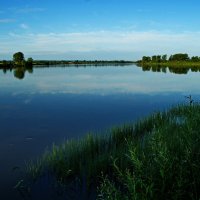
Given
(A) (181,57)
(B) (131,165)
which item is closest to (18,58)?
(A) (181,57)

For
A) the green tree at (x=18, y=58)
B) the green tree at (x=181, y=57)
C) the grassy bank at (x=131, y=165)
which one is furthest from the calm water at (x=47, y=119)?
the green tree at (x=181, y=57)

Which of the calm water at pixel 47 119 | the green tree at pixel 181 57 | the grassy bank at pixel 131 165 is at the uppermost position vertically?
the green tree at pixel 181 57

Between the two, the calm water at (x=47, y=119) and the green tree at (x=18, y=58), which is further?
the green tree at (x=18, y=58)

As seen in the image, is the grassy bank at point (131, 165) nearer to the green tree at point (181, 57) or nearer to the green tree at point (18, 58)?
the green tree at point (18, 58)

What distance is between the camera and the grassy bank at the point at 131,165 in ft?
19.2

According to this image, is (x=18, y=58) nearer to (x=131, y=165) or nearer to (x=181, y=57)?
(x=181, y=57)

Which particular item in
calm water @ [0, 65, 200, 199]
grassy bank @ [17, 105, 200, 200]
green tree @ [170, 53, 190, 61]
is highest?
green tree @ [170, 53, 190, 61]

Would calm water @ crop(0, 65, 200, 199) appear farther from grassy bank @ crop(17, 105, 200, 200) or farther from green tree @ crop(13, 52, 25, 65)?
green tree @ crop(13, 52, 25, 65)

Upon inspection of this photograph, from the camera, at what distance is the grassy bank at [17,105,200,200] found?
19.2ft

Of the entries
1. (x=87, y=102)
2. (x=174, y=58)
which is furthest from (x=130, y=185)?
(x=174, y=58)

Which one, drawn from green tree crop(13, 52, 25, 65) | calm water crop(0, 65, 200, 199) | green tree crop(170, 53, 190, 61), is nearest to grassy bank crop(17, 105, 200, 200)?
calm water crop(0, 65, 200, 199)

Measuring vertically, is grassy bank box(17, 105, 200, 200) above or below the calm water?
above

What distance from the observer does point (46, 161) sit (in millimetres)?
11445

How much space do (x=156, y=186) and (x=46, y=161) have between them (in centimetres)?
607
